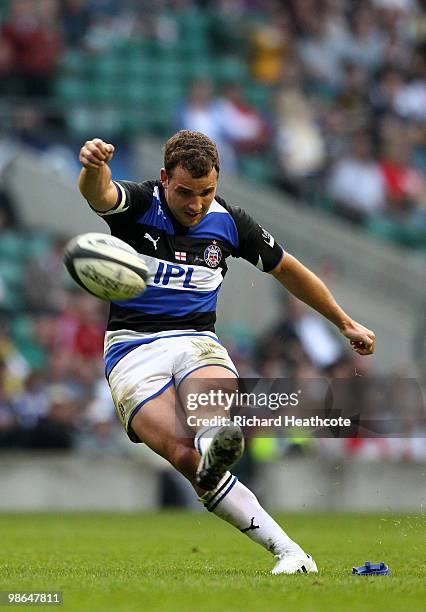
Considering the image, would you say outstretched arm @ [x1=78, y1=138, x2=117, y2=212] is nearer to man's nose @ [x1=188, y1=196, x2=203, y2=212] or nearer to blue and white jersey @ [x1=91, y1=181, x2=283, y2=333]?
blue and white jersey @ [x1=91, y1=181, x2=283, y2=333]

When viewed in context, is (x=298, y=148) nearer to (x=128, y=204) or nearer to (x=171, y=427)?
(x=128, y=204)

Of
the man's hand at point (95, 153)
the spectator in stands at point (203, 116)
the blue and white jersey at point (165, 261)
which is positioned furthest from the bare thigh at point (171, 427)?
the spectator in stands at point (203, 116)

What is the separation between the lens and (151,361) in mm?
6676

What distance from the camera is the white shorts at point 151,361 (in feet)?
21.7

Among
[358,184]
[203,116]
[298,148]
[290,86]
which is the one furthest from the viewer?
[290,86]

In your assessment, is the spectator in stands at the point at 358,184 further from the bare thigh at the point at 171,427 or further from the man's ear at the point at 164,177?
the bare thigh at the point at 171,427

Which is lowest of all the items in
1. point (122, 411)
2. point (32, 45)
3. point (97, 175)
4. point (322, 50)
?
point (122, 411)

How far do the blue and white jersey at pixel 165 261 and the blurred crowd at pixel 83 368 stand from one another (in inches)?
243

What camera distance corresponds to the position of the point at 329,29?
68.0ft

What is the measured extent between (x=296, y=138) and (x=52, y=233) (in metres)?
3.70

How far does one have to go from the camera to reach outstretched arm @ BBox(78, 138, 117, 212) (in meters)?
6.20

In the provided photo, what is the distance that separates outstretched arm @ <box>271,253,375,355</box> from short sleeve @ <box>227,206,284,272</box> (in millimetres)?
63

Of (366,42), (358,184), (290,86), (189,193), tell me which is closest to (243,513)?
(189,193)

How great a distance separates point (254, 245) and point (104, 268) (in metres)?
1.23
